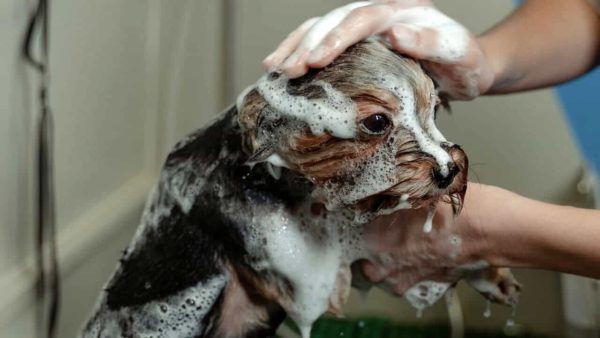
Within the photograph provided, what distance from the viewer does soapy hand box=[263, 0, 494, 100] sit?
80cm

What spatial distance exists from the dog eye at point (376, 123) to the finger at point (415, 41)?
0.11 meters

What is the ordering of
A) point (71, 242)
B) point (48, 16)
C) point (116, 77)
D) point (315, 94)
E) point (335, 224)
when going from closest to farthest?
point (315, 94) < point (335, 224) < point (48, 16) < point (71, 242) < point (116, 77)

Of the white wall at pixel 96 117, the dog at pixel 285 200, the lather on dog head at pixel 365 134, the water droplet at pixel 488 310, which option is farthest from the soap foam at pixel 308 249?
the white wall at pixel 96 117

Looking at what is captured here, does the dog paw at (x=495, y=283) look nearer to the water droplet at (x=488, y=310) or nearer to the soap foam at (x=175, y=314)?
the water droplet at (x=488, y=310)

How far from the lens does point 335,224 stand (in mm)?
938

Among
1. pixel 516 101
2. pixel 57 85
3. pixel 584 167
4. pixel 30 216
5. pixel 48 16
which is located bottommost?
pixel 584 167

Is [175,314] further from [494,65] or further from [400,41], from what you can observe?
[494,65]

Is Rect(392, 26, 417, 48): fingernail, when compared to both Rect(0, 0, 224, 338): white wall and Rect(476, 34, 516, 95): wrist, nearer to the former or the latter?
Rect(476, 34, 516, 95): wrist

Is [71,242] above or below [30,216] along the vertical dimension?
below

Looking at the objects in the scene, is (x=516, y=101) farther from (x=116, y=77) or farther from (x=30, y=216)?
(x=30, y=216)

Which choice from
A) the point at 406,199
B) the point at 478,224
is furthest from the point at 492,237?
the point at 406,199

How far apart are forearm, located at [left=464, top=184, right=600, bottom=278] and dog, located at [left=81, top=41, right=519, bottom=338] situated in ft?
0.20

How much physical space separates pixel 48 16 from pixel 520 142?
89cm

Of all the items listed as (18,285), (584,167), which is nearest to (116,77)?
(18,285)
